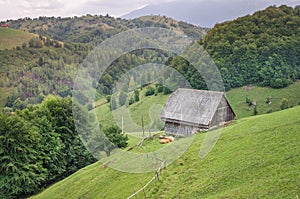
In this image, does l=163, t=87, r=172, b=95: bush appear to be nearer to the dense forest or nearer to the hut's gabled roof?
the dense forest

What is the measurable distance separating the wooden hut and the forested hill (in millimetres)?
42835

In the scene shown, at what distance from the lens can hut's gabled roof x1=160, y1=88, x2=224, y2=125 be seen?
125 ft

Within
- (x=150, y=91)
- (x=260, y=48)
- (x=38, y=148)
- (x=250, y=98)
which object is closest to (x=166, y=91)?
(x=150, y=91)

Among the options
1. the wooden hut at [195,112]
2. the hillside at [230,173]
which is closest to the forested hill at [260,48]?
the wooden hut at [195,112]

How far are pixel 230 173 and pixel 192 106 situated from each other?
19.5m

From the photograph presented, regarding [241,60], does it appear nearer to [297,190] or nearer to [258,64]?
[258,64]

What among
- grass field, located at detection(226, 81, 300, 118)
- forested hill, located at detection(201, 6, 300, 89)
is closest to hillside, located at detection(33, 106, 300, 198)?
grass field, located at detection(226, 81, 300, 118)

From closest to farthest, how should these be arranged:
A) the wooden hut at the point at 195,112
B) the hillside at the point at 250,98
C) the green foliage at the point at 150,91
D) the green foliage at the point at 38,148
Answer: the green foliage at the point at 38,148
the wooden hut at the point at 195,112
the hillside at the point at 250,98
the green foliage at the point at 150,91

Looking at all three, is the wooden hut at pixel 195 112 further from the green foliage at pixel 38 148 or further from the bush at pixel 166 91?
the bush at pixel 166 91

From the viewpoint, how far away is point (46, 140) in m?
41.6

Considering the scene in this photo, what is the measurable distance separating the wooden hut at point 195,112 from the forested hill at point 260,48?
Result: 42835mm

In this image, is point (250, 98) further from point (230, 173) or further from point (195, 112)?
point (230, 173)

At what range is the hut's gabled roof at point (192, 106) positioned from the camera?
125ft

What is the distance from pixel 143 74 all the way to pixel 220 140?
3179 inches
